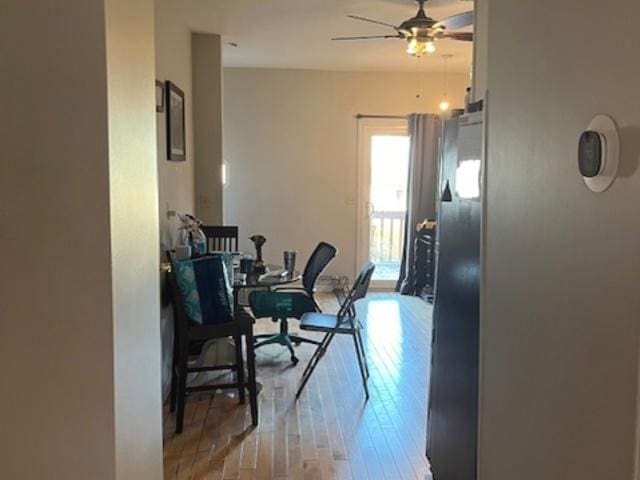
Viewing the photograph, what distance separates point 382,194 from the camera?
7.44m

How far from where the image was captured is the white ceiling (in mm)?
4273

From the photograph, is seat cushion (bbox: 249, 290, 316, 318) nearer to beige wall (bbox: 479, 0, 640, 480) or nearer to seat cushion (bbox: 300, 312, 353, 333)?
seat cushion (bbox: 300, 312, 353, 333)

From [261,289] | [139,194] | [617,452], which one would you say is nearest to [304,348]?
[261,289]

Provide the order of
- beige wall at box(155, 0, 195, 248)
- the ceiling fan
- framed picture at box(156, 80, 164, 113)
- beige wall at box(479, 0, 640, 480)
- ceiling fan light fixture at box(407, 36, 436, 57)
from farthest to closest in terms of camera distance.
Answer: ceiling fan light fixture at box(407, 36, 436, 57)
the ceiling fan
beige wall at box(155, 0, 195, 248)
framed picture at box(156, 80, 164, 113)
beige wall at box(479, 0, 640, 480)

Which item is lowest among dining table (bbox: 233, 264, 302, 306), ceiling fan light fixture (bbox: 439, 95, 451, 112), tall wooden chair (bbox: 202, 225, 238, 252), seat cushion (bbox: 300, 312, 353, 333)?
seat cushion (bbox: 300, 312, 353, 333)

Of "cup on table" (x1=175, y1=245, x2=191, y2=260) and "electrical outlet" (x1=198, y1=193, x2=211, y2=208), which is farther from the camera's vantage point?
"electrical outlet" (x1=198, y1=193, x2=211, y2=208)

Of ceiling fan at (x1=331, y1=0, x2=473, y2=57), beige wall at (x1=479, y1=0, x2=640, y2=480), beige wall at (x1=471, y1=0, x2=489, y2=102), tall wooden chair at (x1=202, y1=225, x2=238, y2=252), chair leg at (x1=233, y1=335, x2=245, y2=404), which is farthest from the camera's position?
tall wooden chair at (x1=202, y1=225, x2=238, y2=252)

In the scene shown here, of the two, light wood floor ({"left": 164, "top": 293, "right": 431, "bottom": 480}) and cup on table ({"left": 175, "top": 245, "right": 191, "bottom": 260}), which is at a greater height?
cup on table ({"left": 175, "top": 245, "right": 191, "bottom": 260})

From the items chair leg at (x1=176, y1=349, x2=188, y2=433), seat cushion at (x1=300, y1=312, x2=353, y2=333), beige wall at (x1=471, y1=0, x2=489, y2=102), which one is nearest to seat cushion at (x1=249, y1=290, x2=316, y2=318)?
seat cushion at (x1=300, y1=312, x2=353, y2=333)

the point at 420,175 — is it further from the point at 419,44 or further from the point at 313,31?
the point at 419,44

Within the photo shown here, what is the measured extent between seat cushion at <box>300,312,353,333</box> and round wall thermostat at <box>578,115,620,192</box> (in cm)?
305

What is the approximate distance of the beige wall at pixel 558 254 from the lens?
0.87 metres

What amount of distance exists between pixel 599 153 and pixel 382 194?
6.54 metres

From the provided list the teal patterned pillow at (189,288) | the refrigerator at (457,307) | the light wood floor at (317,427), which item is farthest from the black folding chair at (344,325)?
the refrigerator at (457,307)
